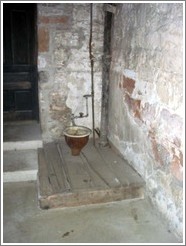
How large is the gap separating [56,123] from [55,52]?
0.91 m

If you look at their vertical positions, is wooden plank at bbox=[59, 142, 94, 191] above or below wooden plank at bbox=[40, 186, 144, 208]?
above

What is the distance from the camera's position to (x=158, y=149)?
259 centimetres

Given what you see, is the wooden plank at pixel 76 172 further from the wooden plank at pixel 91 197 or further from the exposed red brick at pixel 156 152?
the exposed red brick at pixel 156 152

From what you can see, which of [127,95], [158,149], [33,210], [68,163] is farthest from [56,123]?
[158,149]

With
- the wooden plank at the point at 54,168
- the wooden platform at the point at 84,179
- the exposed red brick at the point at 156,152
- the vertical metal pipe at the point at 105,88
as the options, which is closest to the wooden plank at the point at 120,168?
the wooden platform at the point at 84,179

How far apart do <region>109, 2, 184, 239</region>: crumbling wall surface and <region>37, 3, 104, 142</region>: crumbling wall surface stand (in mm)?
395

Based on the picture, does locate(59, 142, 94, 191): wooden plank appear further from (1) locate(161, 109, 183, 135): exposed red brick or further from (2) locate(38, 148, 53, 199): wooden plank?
(1) locate(161, 109, 183, 135): exposed red brick

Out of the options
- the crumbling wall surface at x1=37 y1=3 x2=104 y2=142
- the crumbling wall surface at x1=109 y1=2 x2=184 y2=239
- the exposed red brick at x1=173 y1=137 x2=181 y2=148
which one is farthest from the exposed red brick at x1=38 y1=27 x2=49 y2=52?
the exposed red brick at x1=173 y1=137 x2=181 y2=148

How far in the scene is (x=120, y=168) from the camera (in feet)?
10.6

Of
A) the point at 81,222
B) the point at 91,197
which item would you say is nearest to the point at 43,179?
the point at 91,197

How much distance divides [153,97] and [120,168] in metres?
0.95

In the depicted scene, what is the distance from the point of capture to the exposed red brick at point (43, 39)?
363 cm

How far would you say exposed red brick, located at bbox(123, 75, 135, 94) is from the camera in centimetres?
311

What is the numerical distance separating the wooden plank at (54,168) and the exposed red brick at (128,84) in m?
1.09
